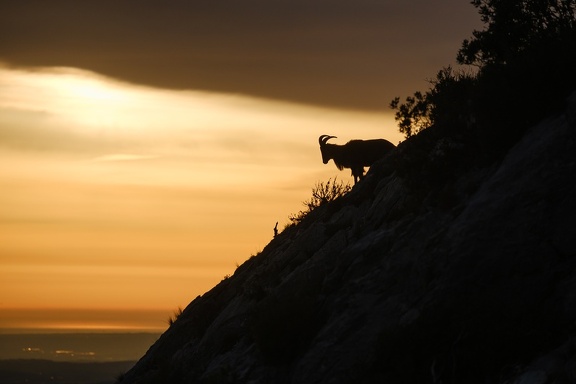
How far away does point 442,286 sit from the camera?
80.4 feet

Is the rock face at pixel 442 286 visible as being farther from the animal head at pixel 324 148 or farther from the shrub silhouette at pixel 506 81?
the animal head at pixel 324 148

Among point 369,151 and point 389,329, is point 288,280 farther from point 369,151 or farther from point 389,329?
point 369,151

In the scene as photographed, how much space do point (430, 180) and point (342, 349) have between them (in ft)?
18.8

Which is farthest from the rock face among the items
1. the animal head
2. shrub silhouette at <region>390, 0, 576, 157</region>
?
the animal head

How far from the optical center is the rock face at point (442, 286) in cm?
2309

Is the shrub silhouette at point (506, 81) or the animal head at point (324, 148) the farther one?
the animal head at point (324, 148)

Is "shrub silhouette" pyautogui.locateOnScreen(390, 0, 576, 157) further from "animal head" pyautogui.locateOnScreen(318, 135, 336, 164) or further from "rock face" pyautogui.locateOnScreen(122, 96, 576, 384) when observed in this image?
"animal head" pyautogui.locateOnScreen(318, 135, 336, 164)

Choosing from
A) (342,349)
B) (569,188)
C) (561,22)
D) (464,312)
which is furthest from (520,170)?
(561,22)

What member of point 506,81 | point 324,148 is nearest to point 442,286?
point 506,81

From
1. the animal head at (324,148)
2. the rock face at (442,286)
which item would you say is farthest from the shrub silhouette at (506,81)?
the animal head at (324,148)

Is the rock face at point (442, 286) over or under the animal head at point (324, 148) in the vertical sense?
under

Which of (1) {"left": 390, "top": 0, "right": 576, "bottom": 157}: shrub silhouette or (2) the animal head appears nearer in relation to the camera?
(1) {"left": 390, "top": 0, "right": 576, "bottom": 157}: shrub silhouette

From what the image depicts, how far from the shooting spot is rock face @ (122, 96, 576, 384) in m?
23.1

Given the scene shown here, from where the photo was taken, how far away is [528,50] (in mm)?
29047
